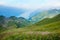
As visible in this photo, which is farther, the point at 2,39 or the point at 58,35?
the point at 2,39

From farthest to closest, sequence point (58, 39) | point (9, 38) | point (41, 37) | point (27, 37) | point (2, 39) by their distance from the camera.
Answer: point (2, 39), point (9, 38), point (27, 37), point (41, 37), point (58, 39)

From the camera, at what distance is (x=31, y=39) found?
107 meters

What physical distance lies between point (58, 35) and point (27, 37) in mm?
19372

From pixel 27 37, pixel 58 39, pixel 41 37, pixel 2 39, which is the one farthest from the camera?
pixel 2 39

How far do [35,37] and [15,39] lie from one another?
14.4 meters

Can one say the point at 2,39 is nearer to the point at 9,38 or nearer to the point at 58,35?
the point at 9,38

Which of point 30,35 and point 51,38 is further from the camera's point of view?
point 30,35

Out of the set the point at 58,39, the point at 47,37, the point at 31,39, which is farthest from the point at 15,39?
the point at 58,39

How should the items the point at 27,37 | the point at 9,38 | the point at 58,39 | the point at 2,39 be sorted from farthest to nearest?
the point at 2,39 → the point at 9,38 → the point at 27,37 → the point at 58,39

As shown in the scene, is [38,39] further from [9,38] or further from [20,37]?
[9,38]

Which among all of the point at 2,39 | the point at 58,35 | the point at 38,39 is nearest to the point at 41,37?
the point at 38,39

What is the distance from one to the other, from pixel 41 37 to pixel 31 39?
566 cm

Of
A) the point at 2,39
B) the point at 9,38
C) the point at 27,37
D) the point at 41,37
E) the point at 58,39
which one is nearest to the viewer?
the point at 58,39

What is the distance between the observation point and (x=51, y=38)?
101312mm
